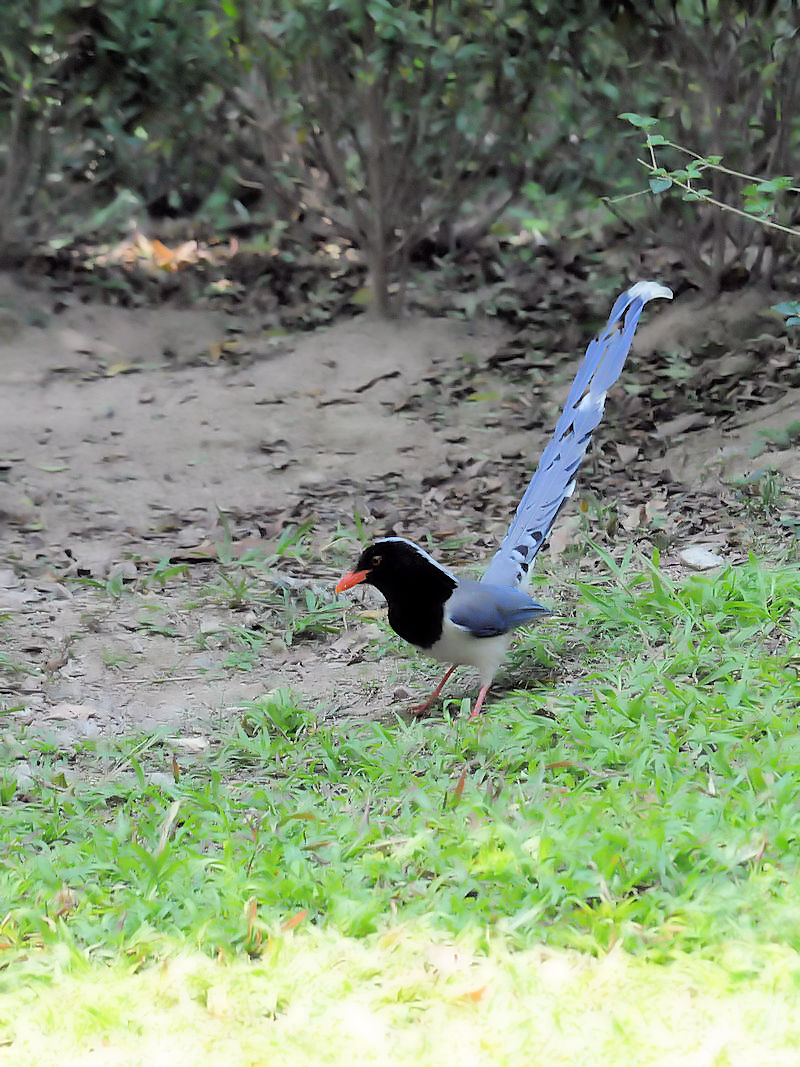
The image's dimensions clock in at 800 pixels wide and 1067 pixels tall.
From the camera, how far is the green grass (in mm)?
2473

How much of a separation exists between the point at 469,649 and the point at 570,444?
0.86 meters

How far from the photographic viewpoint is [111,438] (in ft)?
22.5

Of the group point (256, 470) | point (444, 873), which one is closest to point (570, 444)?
point (444, 873)

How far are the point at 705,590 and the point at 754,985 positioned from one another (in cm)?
206

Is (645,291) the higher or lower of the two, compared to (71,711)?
higher

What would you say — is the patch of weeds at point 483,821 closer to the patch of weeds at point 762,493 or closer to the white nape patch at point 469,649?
the white nape patch at point 469,649

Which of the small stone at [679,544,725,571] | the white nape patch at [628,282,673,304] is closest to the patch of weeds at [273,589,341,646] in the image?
the small stone at [679,544,725,571]

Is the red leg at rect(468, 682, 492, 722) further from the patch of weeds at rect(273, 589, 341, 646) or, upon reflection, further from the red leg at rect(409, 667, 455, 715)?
the patch of weeds at rect(273, 589, 341, 646)

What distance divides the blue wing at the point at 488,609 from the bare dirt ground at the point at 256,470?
47 cm

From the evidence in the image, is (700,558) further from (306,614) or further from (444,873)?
(444,873)

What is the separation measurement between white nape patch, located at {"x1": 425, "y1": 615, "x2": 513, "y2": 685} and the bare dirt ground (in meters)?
0.33

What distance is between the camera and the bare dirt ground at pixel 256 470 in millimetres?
4504

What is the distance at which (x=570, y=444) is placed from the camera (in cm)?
435

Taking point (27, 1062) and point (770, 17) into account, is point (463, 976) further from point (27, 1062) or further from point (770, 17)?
point (770, 17)
